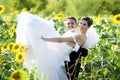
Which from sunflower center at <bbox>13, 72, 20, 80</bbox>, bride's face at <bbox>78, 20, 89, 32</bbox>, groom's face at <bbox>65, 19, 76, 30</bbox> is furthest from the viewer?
groom's face at <bbox>65, 19, 76, 30</bbox>

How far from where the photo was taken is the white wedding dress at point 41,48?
495 cm

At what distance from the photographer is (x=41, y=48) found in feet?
16.6

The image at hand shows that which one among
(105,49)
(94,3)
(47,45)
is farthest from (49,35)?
(94,3)

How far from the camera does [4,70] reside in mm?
4398

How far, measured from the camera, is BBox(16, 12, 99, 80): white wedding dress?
16.3 ft

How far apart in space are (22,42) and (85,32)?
23.9 inches

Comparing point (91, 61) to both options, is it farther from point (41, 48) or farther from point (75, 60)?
point (41, 48)

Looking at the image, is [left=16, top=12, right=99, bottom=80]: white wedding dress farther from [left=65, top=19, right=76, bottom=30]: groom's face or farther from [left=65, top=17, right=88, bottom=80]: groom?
[left=65, top=19, right=76, bottom=30]: groom's face

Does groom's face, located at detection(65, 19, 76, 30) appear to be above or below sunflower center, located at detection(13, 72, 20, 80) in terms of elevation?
above

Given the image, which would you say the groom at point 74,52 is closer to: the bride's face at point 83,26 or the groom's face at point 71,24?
the groom's face at point 71,24

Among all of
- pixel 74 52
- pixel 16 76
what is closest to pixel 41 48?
pixel 74 52

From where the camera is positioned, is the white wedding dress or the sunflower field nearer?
the sunflower field

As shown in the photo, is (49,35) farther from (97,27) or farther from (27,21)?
(97,27)

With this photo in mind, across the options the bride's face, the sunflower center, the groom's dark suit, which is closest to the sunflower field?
the groom's dark suit
